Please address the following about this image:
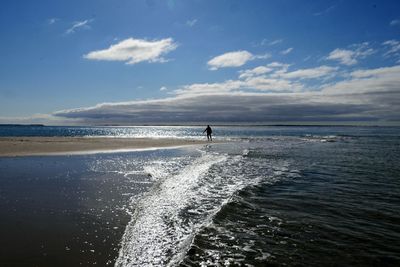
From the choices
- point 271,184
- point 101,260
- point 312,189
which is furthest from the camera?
point 271,184

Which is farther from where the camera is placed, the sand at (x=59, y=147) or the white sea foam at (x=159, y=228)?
the sand at (x=59, y=147)

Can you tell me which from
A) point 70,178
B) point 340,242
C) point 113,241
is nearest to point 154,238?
point 113,241

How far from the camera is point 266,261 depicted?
21.1 feet

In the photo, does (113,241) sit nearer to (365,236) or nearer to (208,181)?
(365,236)

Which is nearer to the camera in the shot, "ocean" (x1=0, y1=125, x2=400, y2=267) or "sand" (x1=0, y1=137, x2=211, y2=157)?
"ocean" (x1=0, y1=125, x2=400, y2=267)

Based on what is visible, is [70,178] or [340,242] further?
[70,178]

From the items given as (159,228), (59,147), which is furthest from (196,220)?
(59,147)

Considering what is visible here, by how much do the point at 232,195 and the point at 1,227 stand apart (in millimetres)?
7339

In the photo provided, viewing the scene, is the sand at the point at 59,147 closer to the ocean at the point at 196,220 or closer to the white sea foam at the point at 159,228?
the ocean at the point at 196,220

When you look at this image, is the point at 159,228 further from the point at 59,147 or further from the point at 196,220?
the point at 59,147

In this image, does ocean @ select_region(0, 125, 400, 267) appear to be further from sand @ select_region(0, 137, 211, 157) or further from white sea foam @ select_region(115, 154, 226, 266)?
sand @ select_region(0, 137, 211, 157)

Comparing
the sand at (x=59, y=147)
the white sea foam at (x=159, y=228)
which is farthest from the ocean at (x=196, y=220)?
the sand at (x=59, y=147)

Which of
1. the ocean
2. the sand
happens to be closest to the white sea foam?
the ocean

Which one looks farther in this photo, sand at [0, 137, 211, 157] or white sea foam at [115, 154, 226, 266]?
sand at [0, 137, 211, 157]
